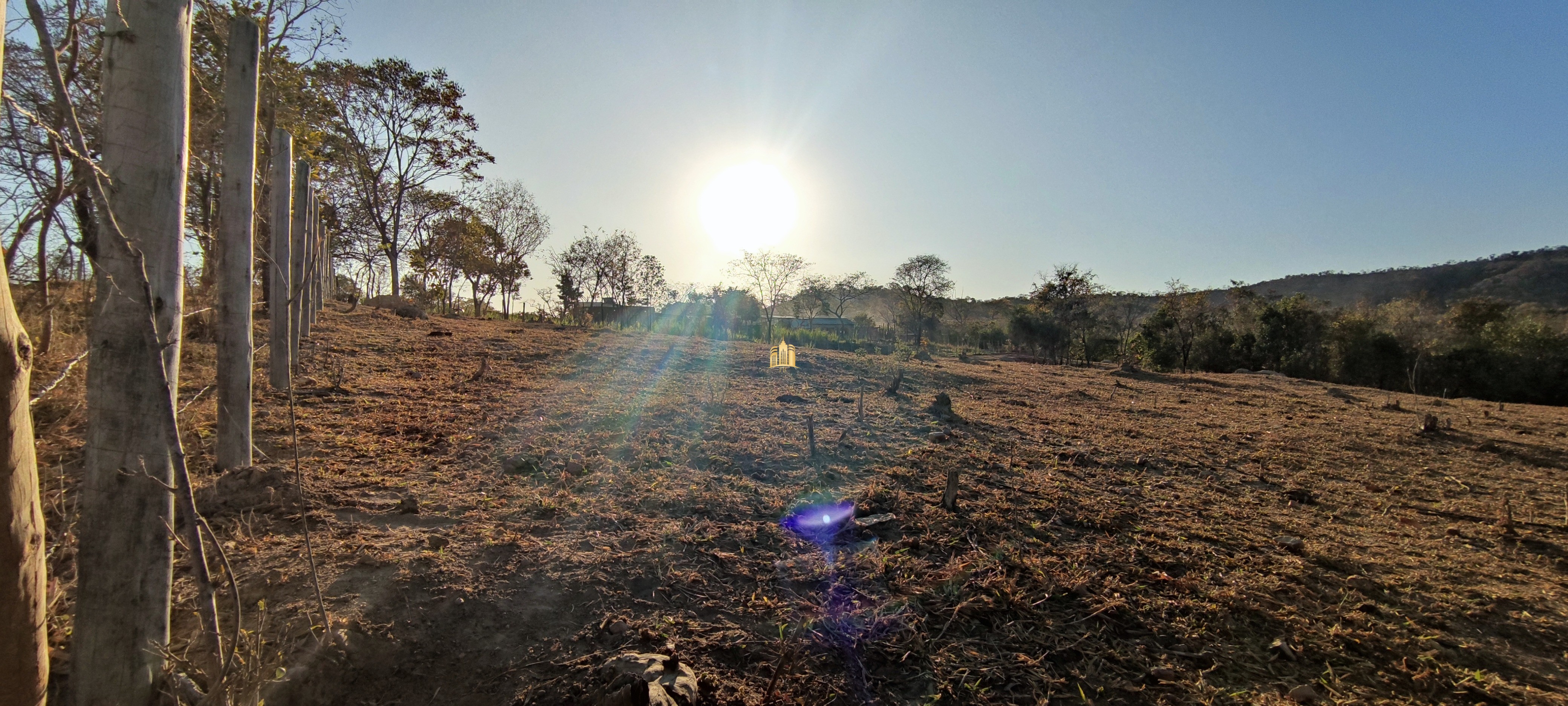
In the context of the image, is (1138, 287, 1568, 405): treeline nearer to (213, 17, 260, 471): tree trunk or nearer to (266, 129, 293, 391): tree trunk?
(213, 17, 260, 471): tree trunk

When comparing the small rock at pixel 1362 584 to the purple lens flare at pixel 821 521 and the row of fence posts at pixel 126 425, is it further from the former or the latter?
the row of fence posts at pixel 126 425

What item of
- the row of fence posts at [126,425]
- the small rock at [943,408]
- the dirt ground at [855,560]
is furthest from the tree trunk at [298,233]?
the small rock at [943,408]

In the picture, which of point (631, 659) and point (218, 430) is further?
point (218, 430)

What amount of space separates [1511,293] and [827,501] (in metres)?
53.3

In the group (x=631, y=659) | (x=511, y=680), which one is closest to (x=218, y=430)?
(x=511, y=680)

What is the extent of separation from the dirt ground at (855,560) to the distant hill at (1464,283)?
32174 millimetres

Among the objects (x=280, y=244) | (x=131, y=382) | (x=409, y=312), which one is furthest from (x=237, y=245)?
(x=409, y=312)

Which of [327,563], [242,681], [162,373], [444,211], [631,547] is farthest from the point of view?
[444,211]

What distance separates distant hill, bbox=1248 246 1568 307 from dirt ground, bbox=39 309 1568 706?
106ft

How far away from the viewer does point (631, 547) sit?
2869mm

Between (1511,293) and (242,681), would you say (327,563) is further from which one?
(1511,293)

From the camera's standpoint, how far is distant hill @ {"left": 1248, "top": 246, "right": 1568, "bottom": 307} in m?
33.1

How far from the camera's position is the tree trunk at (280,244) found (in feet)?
13.0

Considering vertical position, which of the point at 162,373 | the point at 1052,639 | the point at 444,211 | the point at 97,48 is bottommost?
the point at 1052,639
